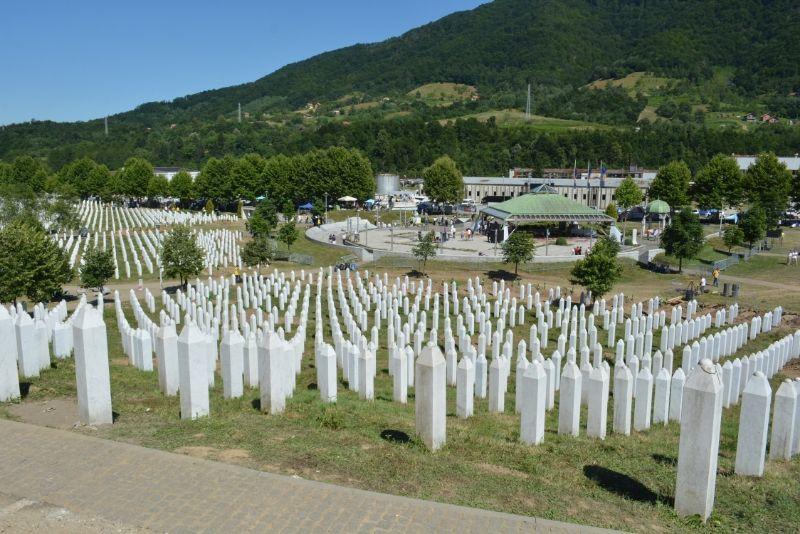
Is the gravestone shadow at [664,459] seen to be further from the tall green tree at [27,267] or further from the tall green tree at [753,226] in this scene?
the tall green tree at [753,226]

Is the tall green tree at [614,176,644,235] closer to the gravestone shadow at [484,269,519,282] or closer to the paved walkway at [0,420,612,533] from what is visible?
the gravestone shadow at [484,269,519,282]

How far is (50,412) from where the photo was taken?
941 cm

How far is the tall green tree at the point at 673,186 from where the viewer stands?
62969 mm

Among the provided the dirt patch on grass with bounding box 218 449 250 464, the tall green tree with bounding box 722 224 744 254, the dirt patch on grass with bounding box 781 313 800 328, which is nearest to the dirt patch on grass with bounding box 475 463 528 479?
the dirt patch on grass with bounding box 218 449 250 464

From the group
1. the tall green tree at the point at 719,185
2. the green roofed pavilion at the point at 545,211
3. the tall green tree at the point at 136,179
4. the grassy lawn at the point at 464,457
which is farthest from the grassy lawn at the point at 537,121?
the grassy lawn at the point at 464,457

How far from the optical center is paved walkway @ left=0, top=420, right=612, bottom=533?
19.4 ft

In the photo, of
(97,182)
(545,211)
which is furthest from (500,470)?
(97,182)

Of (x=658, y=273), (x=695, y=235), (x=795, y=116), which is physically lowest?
(x=658, y=273)

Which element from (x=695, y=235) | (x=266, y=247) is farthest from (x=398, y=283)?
(x=695, y=235)

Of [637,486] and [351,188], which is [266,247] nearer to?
[637,486]

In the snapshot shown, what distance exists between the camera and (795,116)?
145125 millimetres

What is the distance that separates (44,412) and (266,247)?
2795 cm

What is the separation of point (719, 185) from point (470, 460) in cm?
6197

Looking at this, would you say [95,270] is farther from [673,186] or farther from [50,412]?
[673,186]
